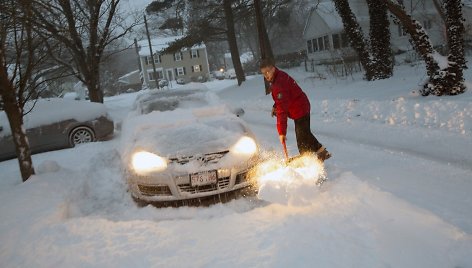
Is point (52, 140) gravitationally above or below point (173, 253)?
above

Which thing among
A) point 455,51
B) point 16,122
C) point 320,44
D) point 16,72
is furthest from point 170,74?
point 16,122

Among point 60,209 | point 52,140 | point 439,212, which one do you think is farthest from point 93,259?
point 52,140

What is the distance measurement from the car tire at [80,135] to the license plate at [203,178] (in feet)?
24.8

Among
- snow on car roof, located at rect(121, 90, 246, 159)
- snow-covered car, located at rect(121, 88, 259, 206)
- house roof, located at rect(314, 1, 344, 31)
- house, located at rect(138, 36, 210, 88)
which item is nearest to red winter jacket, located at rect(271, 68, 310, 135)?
snow-covered car, located at rect(121, 88, 259, 206)

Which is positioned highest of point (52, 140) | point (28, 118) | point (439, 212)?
point (28, 118)

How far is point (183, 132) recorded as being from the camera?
5.48 metres

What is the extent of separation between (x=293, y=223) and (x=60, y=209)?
10.9ft

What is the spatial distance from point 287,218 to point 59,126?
8.89 m

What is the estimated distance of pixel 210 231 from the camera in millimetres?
3971

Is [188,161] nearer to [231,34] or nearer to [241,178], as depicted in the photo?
[241,178]

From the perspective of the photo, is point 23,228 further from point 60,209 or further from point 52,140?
point 52,140

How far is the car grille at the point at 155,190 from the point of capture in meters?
4.75

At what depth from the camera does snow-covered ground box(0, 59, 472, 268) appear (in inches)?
130

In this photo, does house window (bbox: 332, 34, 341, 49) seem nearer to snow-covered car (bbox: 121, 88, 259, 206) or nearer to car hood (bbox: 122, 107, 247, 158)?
car hood (bbox: 122, 107, 247, 158)
